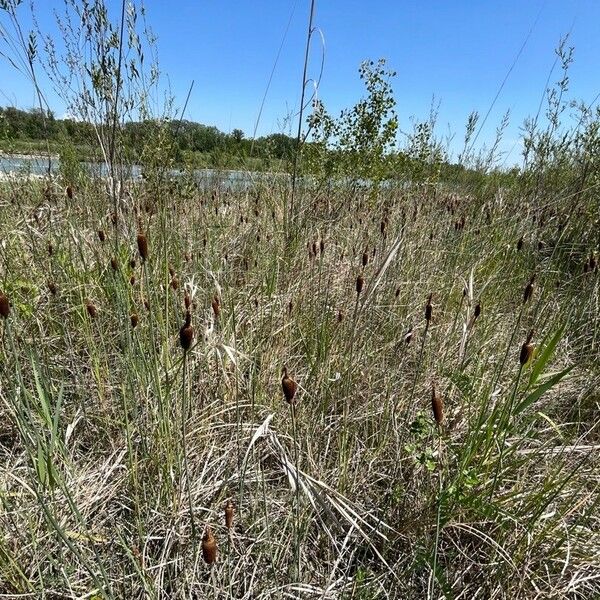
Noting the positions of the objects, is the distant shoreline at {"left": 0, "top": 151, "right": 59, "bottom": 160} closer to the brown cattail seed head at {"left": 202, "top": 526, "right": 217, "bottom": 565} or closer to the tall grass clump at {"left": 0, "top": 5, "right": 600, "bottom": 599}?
the tall grass clump at {"left": 0, "top": 5, "right": 600, "bottom": 599}

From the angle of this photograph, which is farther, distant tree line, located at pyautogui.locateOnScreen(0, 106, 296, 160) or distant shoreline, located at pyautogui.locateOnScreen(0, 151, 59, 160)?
distant shoreline, located at pyautogui.locateOnScreen(0, 151, 59, 160)

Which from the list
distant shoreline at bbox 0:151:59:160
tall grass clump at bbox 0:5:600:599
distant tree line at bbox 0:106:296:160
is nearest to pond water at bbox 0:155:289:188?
distant shoreline at bbox 0:151:59:160

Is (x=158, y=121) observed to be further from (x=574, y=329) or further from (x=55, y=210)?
(x=574, y=329)

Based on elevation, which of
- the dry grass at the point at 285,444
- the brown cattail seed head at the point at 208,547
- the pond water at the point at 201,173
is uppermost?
the pond water at the point at 201,173

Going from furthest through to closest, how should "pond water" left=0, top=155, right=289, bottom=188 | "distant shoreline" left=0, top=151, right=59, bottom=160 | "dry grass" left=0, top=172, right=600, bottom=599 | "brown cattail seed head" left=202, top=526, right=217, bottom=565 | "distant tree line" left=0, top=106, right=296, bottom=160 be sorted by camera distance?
"pond water" left=0, top=155, right=289, bottom=188 → "distant shoreline" left=0, top=151, right=59, bottom=160 → "distant tree line" left=0, top=106, right=296, bottom=160 → "dry grass" left=0, top=172, right=600, bottom=599 → "brown cattail seed head" left=202, top=526, right=217, bottom=565

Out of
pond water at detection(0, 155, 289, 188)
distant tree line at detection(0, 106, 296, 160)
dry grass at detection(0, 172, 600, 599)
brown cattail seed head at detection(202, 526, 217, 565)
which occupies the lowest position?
dry grass at detection(0, 172, 600, 599)

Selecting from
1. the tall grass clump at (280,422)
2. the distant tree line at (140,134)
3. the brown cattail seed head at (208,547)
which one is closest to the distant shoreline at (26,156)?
the distant tree line at (140,134)

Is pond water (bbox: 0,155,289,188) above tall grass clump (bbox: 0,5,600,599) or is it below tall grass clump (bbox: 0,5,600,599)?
above

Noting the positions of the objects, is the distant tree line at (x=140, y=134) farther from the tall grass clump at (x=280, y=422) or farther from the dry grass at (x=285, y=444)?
the dry grass at (x=285, y=444)

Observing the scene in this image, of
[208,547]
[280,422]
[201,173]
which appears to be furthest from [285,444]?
[201,173]

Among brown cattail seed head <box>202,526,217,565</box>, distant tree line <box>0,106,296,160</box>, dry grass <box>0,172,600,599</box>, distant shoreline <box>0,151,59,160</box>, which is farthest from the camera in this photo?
distant shoreline <box>0,151,59,160</box>

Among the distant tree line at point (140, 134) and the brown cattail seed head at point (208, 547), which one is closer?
the brown cattail seed head at point (208, 547)

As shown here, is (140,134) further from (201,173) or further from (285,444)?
(285,444)

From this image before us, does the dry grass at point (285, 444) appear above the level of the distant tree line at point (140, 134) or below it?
below
